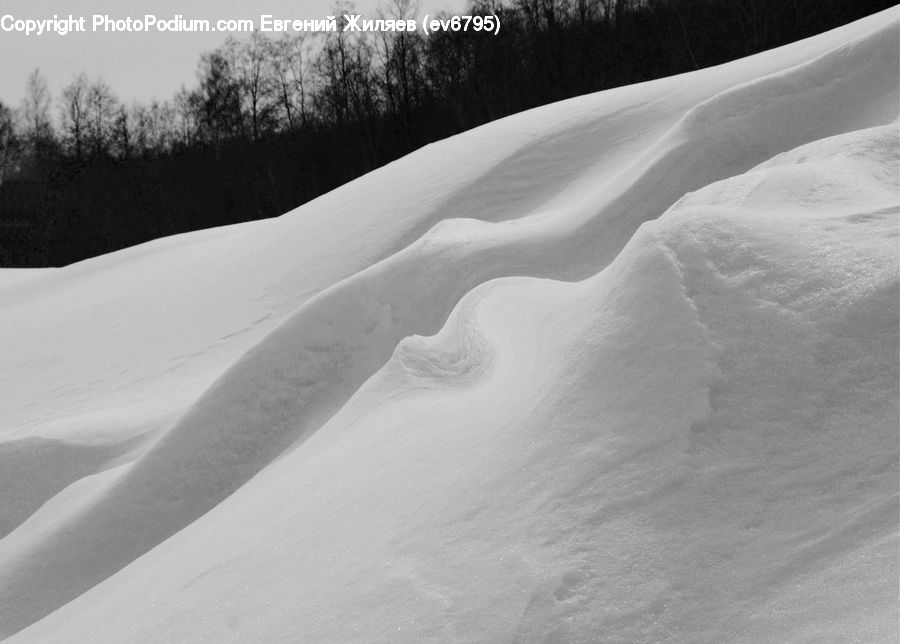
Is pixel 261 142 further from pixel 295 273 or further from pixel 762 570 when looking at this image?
pixel 762 570

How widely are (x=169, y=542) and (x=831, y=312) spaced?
2228 mm

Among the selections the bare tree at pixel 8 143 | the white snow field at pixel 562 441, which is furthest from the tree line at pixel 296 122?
Result: the white snow field at pixel 562 441

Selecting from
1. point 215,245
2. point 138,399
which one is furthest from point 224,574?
point 215,245

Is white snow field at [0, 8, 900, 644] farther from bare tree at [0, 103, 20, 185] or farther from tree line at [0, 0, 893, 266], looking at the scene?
bare tree at [0, 103, 20, 185]

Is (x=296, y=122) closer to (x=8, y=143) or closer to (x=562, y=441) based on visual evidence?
(x=8, y=143)

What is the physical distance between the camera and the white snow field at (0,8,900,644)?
5.69 ft

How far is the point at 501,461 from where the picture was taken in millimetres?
2141

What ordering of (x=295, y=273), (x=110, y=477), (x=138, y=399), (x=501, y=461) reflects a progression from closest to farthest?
(x=501, y=461), (x=110, y=477), (x=138, y=399), (x=295, y=273)

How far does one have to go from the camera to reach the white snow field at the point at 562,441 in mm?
1734

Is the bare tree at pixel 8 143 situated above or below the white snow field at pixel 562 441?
above

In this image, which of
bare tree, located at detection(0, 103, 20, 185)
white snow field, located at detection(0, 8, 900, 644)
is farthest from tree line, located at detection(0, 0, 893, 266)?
white snow field, located at detection(0, 8, 900, 644)

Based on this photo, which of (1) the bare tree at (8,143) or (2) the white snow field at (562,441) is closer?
(2) the white snow field at (562,441)

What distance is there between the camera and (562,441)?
211 centimetres

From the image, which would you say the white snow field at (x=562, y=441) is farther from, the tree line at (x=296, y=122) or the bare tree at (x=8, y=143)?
the bare tree at (x=8, y=143)
